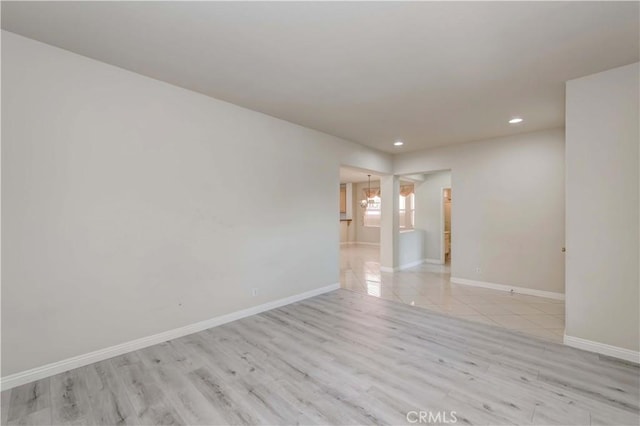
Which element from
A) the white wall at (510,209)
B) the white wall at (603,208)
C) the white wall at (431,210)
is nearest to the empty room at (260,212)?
the white wall at (603,208)

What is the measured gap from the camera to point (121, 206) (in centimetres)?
268

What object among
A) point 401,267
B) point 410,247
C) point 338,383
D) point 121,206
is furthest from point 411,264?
point 121,206

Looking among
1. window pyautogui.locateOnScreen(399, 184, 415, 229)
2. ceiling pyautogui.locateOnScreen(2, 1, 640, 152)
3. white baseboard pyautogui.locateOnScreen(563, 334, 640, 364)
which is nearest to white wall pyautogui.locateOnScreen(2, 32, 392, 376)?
ceiling pyautogui.locateOnScreen(2, 1, 640, 152)

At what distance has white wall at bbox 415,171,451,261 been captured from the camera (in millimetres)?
7520

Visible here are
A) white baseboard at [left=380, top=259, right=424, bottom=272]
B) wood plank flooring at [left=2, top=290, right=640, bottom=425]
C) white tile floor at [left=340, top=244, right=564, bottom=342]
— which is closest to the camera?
wood plank flooring at [left=2, top=290, right=640, bottom=425]

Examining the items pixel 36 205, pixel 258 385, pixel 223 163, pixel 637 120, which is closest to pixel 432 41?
pixel 637 120

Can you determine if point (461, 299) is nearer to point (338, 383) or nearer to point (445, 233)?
point (338, 383)

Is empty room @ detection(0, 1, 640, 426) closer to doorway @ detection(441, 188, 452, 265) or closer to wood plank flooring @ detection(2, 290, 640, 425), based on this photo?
wood plank flooring @ detection(2, 290, 640, 425)

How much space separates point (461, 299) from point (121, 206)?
4728 mm

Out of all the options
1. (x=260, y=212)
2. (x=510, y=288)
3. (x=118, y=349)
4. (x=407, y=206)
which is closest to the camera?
(x=118, y=349)

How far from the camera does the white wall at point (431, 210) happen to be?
7520mm

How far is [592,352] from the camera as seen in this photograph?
8.90 feet

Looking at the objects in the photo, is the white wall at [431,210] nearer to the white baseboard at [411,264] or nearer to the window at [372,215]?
the white baseboard at [411,264]

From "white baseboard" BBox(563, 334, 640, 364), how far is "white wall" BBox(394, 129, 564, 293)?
6.60 ft
